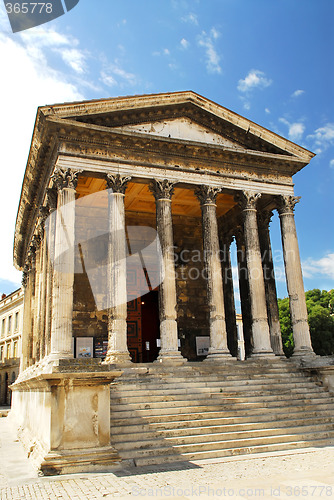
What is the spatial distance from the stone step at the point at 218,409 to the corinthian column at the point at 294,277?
3586 mm

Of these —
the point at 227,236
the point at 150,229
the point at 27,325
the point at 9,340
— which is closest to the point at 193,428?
the point at 150,229

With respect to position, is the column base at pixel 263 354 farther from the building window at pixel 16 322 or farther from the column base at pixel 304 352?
the building window at pixel 16 322

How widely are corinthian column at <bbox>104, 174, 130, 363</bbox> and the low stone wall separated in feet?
16.1

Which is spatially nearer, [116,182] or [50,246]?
[116,182]

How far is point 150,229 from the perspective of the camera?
21.2 meters

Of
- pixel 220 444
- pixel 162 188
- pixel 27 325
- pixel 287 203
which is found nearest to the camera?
pixel 220 444

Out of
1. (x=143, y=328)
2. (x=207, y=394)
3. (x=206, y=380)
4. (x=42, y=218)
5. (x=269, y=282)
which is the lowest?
(x=207, y=394)

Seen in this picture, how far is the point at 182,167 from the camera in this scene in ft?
53.1

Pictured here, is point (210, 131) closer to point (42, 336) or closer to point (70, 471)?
point (42, 336)

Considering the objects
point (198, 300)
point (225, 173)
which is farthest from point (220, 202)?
point (198, 300)

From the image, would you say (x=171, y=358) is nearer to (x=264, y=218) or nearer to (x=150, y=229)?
(x=264, y=218)

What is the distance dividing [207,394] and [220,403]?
473mm

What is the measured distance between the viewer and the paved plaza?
20.6 ft

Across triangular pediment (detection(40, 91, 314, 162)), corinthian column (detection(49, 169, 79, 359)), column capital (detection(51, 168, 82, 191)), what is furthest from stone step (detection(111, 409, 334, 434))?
triangular pediment (detection(40, 91, 314, 162))
